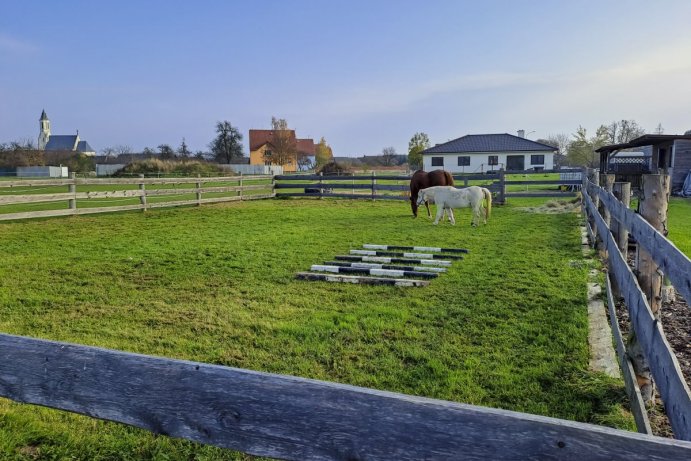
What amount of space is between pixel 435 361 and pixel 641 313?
142 centimetres

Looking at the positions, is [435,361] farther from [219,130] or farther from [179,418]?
[219,130]

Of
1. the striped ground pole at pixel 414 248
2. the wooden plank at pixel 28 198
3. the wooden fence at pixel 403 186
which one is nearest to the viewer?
the striped ground pole at pixel 414 248

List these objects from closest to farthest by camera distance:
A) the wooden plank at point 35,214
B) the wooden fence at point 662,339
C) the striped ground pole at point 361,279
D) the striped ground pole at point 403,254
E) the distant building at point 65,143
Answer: the wooden fence at point 662,339 → the striped ground pole at point 361,279 → the striped ground pole at point 403,254 → the wooden plank at point 35,214 → the distant building at point 65,143

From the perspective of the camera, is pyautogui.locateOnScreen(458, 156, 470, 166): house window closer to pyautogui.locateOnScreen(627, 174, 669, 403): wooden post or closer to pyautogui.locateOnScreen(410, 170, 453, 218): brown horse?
pyautogui.locateOnScreen(410, 170, 453, 218): brown horse

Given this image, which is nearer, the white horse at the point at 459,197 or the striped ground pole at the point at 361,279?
the striped ground pole at the point at 361,279

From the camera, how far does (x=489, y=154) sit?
1779 inches

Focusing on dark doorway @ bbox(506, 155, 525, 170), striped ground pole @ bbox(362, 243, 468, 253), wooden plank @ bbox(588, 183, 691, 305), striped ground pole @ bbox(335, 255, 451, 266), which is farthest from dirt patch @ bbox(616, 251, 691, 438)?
dark doorway @ bbox(506, 155, 525, 170)

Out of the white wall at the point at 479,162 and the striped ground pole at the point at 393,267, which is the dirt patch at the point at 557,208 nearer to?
the striped ground pole at the point at 393,267

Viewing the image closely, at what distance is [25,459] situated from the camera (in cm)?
231

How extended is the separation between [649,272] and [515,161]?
44.5 metres

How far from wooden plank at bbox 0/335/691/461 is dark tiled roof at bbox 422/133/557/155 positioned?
153 ft

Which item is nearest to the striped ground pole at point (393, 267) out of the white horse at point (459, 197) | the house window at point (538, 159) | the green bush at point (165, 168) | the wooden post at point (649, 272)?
the wooden post at point (649, 272)

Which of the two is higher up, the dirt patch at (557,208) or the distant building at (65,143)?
the distant building at (65,143)

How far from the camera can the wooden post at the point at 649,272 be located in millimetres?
2805
